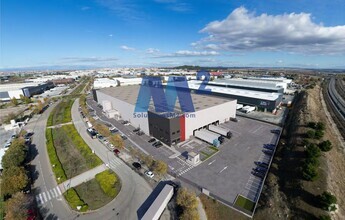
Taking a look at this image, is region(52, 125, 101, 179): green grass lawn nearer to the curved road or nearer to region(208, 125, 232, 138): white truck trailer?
the curved road

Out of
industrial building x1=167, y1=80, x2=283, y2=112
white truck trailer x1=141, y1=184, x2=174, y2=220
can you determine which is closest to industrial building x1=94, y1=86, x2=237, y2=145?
industrial building x1=167, y1=80, x2=283, y2=112

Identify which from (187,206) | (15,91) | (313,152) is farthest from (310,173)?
(15,91)

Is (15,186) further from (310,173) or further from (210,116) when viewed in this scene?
(310,173)

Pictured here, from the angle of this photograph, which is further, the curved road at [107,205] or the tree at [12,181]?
the tree at [12,181]

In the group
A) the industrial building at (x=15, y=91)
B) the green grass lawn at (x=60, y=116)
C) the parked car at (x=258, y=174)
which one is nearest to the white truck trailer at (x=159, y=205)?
the parked car at (x=258, y=174)

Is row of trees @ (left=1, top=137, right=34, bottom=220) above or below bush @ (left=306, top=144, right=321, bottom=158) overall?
below

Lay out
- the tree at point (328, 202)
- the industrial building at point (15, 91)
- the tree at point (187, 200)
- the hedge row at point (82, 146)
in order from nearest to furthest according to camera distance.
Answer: the tree at point (328, 202) < the tree at point (187, 200) < the hedge row at point (82, 146) < the industrial building at point (15, 91)

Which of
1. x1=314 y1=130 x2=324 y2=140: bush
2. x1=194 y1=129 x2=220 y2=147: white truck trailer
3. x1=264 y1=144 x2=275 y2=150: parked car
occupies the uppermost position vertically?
x1=314 y1=130 x2=324 y2=140: bush

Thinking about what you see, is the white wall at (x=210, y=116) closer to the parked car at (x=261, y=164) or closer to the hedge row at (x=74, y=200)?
the parked car at (x=261, y=164)
